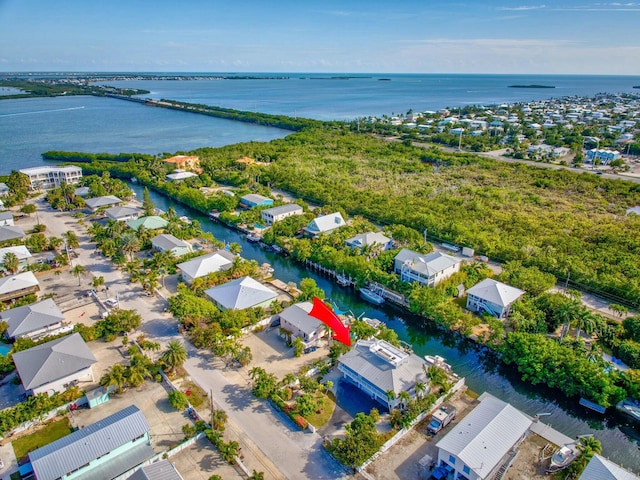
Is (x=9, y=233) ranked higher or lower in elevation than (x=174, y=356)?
higher

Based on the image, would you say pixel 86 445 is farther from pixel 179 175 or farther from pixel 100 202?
pixel 179 175

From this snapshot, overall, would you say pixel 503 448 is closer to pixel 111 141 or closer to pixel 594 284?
pixel 594 284

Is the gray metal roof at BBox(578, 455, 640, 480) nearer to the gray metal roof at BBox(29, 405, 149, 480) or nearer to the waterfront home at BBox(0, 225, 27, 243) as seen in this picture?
the gray metal roof at BBox(29, 405, 149, 480)

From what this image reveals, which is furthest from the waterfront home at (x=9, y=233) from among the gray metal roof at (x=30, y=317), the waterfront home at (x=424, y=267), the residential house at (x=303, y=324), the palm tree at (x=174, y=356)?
the waterfront home at (x=424, y=267)

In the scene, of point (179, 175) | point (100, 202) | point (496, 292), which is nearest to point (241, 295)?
point (496, 292)

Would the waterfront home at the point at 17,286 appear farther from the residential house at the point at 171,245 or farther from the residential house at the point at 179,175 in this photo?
the residential house at the point at 179,175

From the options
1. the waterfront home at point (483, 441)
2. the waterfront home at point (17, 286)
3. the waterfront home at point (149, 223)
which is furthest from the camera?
the waterfront home at point (149, 223)
